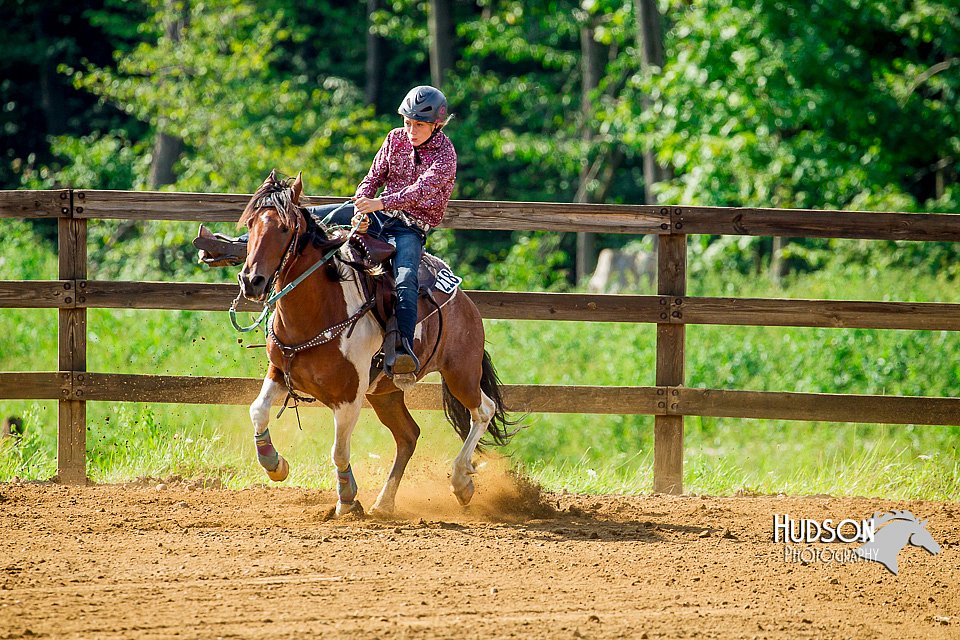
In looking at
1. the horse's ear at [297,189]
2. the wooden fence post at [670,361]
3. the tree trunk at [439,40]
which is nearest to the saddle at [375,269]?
the horse's ear at [297,189]

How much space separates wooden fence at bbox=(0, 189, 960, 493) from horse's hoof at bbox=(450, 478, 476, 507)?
898 millimetres

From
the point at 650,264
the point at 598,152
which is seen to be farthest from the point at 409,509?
the point at 598,152

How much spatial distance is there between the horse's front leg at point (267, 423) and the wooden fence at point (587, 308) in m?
1.31

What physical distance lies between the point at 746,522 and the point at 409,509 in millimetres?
2117

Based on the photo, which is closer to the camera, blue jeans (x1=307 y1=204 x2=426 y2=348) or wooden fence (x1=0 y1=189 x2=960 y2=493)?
blue jeans (x1=307 y1=204 x2=426 y2=348)

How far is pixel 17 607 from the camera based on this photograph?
4.58 meters

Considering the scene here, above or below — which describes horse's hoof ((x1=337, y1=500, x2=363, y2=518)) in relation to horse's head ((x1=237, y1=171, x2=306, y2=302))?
below

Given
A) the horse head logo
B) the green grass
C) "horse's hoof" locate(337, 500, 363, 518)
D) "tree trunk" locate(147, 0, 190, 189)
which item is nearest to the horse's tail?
the green grass

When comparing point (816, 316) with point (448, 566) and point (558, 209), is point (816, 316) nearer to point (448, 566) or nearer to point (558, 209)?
point (558, 209)

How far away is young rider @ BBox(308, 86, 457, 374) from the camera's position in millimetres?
6477

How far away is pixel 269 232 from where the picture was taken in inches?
230

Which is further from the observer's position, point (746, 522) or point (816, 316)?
point (816, 316)

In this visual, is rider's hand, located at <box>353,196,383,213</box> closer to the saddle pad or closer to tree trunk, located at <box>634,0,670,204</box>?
the saddle pad

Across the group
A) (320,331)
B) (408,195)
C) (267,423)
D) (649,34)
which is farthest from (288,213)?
(649,34)
